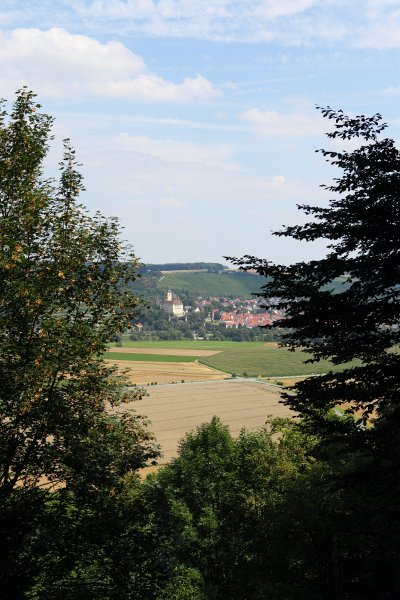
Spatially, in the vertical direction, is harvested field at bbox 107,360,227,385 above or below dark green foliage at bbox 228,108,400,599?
below

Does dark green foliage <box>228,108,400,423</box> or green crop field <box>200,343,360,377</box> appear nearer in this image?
dark green foliage <box>228,108,400,423</box>

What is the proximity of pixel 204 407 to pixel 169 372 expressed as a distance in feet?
155

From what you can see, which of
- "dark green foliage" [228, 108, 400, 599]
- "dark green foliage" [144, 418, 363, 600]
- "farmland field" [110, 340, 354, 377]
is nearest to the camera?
"dark green foliage" [228, 108, 400, 599]

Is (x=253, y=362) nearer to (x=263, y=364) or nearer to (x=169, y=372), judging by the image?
(x=263, y=364)

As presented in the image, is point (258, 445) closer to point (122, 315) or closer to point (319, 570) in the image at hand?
point (319, 570)

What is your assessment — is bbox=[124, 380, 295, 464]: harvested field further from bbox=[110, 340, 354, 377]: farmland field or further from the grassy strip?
the grassy strip

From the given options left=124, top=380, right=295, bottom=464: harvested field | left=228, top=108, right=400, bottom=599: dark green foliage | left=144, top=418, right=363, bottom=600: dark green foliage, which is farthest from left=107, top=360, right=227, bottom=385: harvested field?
left=228, top=108, right=400, bottom=599: dark green foliage

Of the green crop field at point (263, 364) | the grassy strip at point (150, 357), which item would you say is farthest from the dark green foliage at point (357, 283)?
the grassy strip at point (150, 357)

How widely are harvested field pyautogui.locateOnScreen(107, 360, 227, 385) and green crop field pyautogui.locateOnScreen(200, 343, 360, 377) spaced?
6.58 m

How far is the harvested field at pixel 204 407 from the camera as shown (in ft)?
289

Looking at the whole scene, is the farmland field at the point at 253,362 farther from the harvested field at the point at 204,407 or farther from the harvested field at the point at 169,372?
the harvested field at the point at 204,407

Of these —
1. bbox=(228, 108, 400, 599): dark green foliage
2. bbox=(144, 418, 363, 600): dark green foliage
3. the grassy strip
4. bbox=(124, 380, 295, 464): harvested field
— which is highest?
bbox=(228, 108, 400, 599): dark green foliage

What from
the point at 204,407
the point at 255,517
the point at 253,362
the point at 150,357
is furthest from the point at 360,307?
the point at 150,357

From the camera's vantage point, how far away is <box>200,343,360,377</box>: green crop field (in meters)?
157
